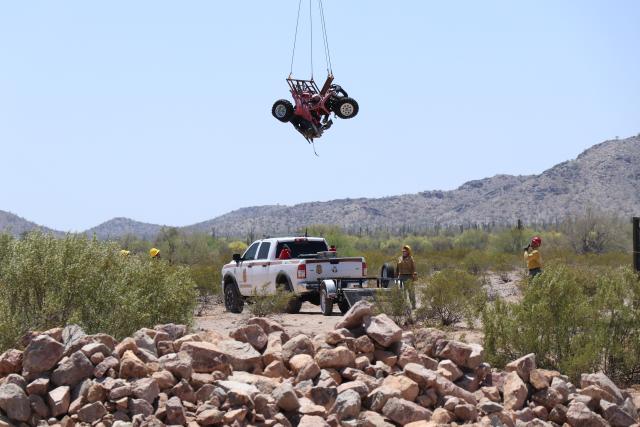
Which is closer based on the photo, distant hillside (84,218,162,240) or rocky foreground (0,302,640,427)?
rocky foreground (0,302,640,427)

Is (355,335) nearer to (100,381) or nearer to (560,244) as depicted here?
(100,381)

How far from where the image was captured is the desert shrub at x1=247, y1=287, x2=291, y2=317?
73.7 feet

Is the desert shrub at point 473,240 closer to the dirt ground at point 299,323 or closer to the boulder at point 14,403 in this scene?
the dirt ground at point 299,323

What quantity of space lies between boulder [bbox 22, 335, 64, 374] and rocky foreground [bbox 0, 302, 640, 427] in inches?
0.5

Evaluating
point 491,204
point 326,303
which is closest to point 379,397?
point 326,303

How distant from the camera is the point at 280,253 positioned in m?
23.6

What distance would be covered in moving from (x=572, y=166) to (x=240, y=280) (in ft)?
369

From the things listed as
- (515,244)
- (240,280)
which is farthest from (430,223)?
(240,280)

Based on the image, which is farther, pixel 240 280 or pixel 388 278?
pixel 240 280

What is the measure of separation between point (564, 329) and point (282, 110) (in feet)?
37.0

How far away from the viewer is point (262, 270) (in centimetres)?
2384

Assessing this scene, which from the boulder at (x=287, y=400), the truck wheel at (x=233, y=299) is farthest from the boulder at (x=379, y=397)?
Answer: the truck wheel at (x=233, y=299)

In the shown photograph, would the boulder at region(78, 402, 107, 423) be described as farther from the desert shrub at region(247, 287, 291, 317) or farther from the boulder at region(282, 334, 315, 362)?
the desert shrub at region(247, 287, 291, 317)

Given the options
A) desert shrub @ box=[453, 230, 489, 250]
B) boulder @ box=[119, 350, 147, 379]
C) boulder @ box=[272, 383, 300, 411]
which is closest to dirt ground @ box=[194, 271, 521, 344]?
boulder @ box=[272, 383, 300, 411]
